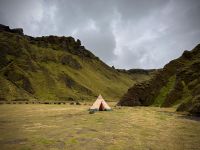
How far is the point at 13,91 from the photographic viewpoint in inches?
3354

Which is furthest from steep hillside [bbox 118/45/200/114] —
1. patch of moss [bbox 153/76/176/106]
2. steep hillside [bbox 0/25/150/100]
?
steep hillside [bbox 0/25/150/100]

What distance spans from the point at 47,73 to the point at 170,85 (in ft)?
243

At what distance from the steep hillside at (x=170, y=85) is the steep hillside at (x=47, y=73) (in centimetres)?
4661

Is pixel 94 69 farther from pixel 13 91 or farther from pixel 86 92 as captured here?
pixel 13 91

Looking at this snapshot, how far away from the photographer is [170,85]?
49.7m

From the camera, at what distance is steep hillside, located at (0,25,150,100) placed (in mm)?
94000

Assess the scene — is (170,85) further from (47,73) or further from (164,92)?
(47,73)

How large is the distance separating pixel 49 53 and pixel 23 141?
5067 inches

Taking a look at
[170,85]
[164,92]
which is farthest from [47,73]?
[170,85]

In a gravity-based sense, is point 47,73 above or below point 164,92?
above

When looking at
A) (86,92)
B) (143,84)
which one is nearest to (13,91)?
(86,92)

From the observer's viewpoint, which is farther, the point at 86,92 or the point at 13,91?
the point at 86,92

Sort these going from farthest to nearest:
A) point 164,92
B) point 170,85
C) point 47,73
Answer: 1. point 47,73
2. point 170,85
3. point 164,92

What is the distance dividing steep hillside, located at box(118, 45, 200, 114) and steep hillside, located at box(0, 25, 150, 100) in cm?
4661
